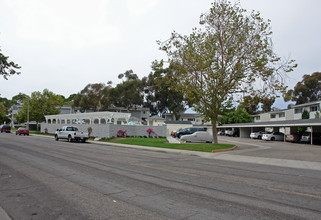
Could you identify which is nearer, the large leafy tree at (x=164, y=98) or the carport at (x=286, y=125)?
the carport at (x=286, y=125)

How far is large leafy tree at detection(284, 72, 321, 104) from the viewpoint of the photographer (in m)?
68.4

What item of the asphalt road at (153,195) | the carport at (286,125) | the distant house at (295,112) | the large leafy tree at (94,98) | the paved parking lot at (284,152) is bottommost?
the paved parking lot at (284,152)

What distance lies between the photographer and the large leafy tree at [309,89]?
6844 cm

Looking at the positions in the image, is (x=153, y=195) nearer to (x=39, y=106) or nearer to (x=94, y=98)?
(x=39, y=106)

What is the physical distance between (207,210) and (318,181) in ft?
19.6

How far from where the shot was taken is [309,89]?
69625 mm

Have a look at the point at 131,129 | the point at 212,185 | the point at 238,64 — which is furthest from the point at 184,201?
the point at 131,129

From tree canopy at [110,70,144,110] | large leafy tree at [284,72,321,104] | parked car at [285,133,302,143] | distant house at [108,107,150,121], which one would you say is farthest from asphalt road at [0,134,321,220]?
large leafy tree at [284,72,321,104]

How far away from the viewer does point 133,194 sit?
6586 mm

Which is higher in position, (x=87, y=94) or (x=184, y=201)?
(x=87, y=94)

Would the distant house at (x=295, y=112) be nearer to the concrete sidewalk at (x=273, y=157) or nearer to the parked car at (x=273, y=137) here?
the parked car at (x=273, y=137)

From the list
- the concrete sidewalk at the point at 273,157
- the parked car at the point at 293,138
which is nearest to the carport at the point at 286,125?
the parked car at the point at 293,138

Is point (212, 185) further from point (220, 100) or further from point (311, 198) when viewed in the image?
point (220, 100)

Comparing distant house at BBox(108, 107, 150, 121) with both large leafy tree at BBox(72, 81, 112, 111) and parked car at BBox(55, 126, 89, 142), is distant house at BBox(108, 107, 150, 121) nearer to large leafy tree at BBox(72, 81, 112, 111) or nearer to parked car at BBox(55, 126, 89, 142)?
large leafy tree at BBox(72, 81, 112, 111)
